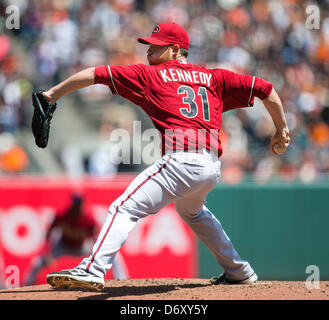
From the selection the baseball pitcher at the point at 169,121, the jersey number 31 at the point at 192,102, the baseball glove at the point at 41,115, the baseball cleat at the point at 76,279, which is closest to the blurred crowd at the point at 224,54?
the baseball pitcher at the point at 169,121

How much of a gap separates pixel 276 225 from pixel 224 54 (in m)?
3.94

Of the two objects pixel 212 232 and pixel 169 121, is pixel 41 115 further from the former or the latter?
pixel 212 232

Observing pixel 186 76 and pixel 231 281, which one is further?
pixel 231 281

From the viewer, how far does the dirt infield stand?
435 centimetres

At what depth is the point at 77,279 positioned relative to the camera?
396cm

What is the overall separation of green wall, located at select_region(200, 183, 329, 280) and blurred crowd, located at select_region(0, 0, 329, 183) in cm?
28

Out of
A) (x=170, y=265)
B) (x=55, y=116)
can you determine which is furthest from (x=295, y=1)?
(x=170, y=265)

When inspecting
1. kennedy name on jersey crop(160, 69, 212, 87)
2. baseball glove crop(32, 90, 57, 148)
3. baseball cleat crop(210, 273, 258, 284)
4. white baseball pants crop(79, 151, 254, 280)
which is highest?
kennedy name on jersey crop(160, 69, 212, 87)

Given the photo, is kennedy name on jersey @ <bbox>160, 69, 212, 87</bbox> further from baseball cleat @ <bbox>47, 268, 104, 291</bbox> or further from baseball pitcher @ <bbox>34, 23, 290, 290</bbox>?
baseball cleat @ <bbox>47, 268, 104, 291</bbox>

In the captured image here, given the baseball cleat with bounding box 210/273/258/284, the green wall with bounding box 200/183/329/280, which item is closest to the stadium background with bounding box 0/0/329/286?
the green wall with bounding box 200/183/329/280

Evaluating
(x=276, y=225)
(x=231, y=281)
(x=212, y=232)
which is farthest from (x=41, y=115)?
(x=276, y=225)

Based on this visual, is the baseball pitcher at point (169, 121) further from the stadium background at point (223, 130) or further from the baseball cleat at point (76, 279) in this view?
the stadium background at point (223, 130)

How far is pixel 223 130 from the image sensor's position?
33.0ft

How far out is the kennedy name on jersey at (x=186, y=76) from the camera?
445 centimetres
